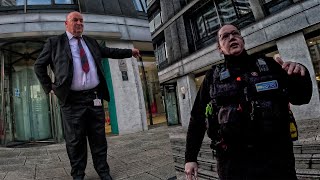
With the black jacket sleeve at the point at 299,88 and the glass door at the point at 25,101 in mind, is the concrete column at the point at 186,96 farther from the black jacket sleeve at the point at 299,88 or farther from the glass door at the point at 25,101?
the glass door at the point at 25,101

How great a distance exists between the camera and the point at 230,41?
37.6 inches

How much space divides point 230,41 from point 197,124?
38cm

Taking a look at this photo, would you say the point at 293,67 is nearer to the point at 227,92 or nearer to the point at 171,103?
the point at 227,92

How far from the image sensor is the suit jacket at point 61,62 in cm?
194

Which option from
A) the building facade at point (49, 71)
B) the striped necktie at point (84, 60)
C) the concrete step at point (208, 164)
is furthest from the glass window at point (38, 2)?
the concrete step at point (208, 164)

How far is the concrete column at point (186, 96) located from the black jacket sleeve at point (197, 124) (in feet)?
0.07

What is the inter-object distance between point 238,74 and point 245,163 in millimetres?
333

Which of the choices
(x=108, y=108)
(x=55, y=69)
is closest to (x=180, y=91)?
(x=55, y=69)

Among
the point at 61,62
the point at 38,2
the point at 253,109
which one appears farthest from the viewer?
the point at 38,2

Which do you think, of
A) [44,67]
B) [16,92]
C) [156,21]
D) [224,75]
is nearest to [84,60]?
[44,67]

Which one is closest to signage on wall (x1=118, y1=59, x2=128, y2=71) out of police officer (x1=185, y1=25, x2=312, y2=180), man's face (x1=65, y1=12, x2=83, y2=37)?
man's face (x1=65, y1=12, x2=83, y2=37)

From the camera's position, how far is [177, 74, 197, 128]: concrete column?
3.18 feet

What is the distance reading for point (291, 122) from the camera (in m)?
0.79

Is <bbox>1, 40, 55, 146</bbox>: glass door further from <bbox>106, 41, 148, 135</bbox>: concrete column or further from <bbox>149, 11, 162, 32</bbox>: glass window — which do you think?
<bbox>149, 11, 162, 32</bbox>: glass window
